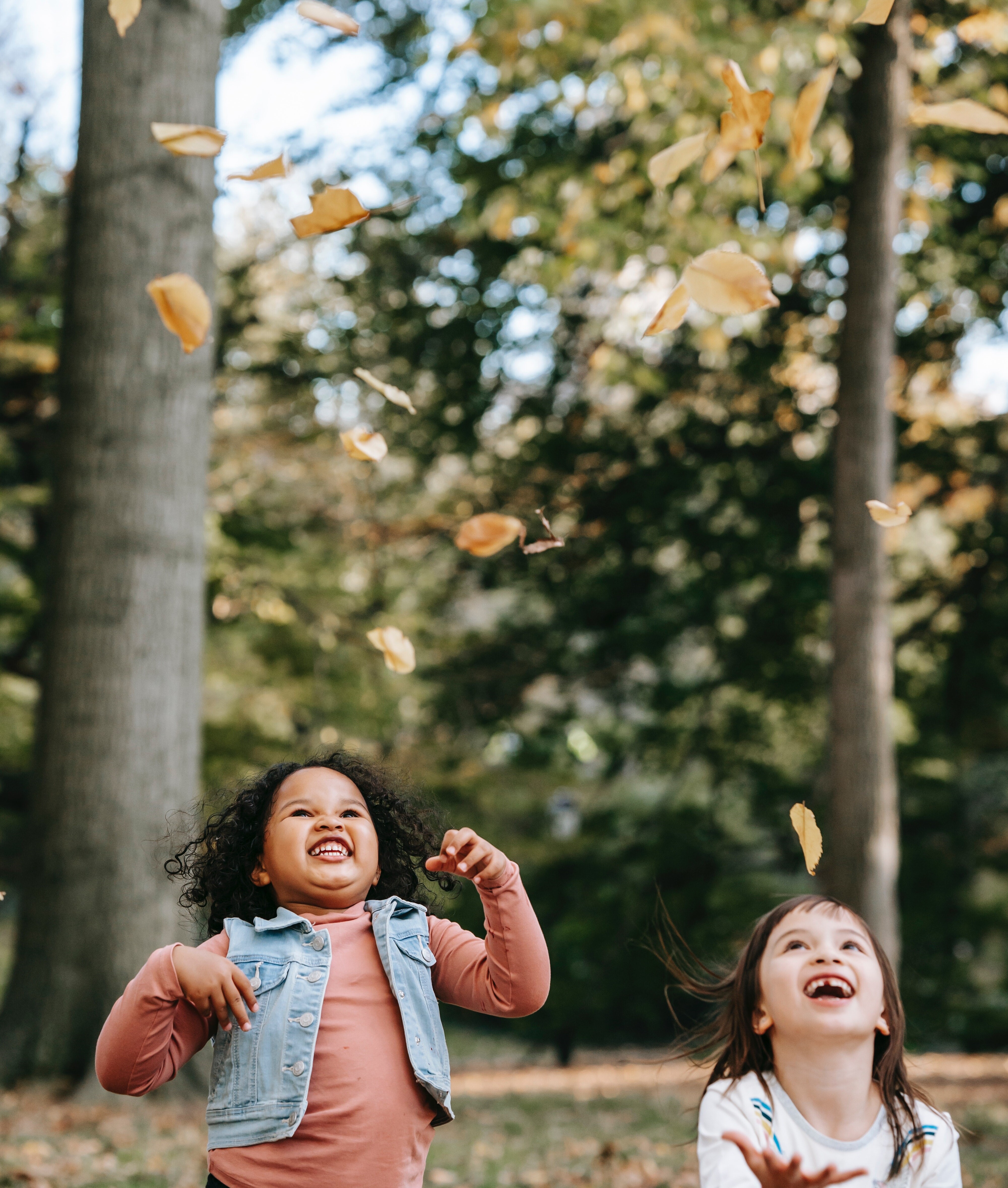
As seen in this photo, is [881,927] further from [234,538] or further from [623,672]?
[234,538]

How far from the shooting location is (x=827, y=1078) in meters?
2.00

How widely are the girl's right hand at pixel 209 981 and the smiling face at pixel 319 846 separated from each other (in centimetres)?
23

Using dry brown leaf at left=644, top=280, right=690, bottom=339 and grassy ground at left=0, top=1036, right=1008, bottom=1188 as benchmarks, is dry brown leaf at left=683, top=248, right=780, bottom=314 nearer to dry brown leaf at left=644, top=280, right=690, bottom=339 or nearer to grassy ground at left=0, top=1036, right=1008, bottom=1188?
dry brown leaf at left=644, top=280, right=690, bottom=339

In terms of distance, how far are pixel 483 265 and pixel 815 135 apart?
2628 mm

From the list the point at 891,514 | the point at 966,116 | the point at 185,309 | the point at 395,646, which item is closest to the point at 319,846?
the point at 395,646

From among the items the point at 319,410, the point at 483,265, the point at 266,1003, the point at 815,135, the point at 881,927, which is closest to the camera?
the point at 266,1003

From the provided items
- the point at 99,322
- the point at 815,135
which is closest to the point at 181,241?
the point at 99,322

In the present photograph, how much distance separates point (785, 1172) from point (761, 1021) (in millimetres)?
473

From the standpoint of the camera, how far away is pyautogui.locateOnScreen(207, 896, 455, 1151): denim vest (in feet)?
6.55

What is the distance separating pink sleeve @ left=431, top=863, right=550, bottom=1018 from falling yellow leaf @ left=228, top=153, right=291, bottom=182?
4.42 ft

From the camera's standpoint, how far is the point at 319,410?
471 inches

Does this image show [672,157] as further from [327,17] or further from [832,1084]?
[832,1084]

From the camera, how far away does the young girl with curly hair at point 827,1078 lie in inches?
77.4

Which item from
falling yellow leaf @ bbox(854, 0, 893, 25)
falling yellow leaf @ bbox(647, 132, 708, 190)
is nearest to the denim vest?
falling yellow leaf @ bbox(647, 132, 708, 190)
